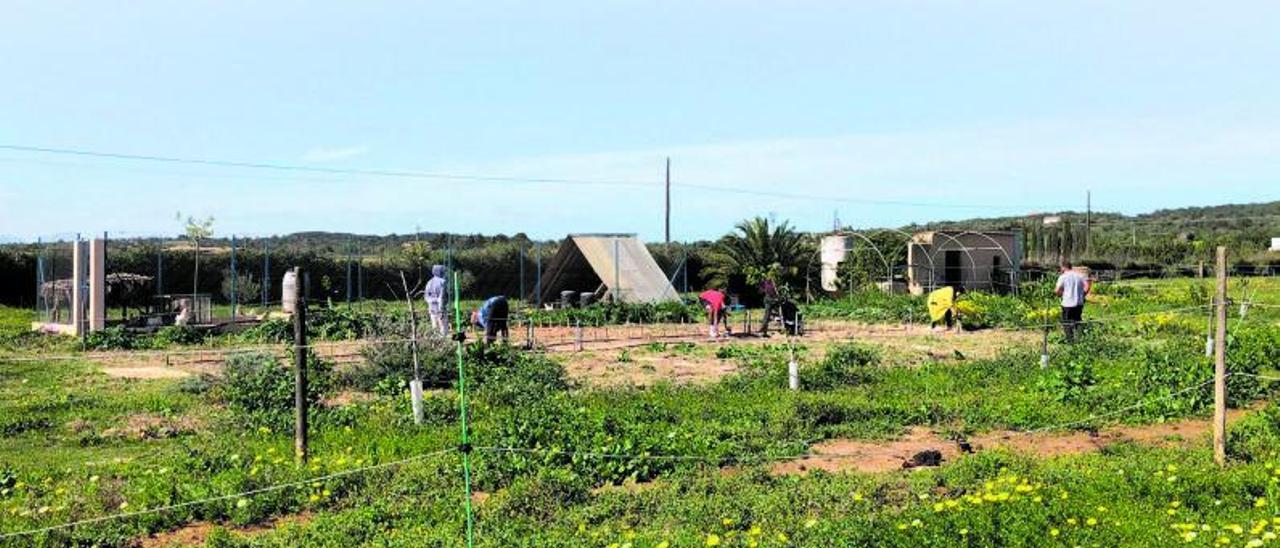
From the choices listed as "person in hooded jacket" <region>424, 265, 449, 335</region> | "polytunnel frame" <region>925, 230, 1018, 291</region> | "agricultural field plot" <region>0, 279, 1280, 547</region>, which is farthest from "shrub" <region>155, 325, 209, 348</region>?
"polytunnel frame" <region>925, 230, 1018, 291</region>

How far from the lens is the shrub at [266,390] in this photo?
11297 millimetres

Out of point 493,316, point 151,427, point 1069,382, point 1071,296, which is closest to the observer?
point 151,427

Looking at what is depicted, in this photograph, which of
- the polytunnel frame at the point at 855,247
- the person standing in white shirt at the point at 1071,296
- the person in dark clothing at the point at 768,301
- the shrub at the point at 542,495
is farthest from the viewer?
the polytunnel frame at the point at 855,247

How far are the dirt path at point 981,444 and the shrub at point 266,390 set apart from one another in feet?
17.4

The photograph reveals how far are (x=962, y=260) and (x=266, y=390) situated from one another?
1152 inches

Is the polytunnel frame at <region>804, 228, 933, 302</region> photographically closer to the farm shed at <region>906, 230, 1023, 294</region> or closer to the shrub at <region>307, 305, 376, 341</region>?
the farm shed at <region>906, 230, 1023, 294</region>

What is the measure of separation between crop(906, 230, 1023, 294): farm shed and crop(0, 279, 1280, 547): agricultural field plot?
1854cm

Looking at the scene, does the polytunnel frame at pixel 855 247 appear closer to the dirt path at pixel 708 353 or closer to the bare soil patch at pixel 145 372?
the dirt path at pixel 708 353

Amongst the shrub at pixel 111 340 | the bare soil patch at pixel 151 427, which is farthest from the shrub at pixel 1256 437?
the shrub at pixel 111 340

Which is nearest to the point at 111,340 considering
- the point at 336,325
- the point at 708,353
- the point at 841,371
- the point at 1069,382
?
the point at 336,325

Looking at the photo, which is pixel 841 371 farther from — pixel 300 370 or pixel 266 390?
pixel 300 370

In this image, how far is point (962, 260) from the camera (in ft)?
121

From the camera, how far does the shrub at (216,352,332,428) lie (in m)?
11.3

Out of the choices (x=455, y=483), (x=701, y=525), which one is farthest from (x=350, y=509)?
(x=701, y=525)
